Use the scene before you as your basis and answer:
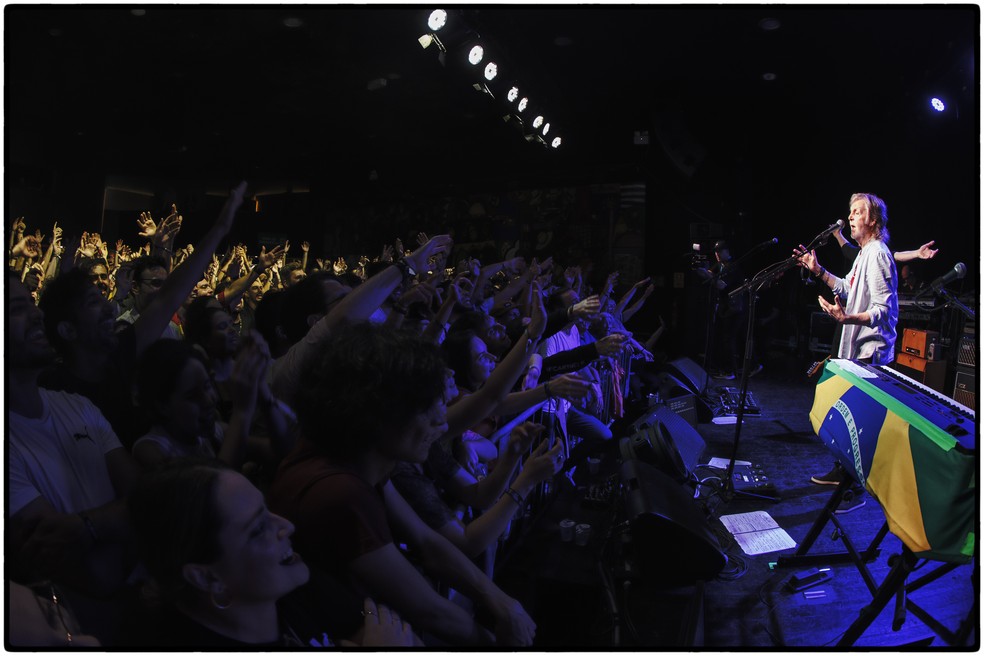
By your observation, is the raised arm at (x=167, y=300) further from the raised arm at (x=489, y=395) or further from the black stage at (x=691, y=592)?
the black stage at (x=691, y=592)

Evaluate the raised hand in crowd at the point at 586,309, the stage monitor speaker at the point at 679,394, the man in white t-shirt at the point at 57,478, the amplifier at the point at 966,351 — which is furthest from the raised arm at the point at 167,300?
the amplifier at the point at 966,351

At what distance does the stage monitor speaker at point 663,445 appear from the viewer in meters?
3.24

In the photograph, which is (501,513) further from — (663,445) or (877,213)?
(877,213)

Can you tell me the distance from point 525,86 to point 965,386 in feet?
16.2

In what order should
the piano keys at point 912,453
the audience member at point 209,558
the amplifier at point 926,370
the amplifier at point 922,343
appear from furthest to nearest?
the amplifier at point 922,343 < the amplifier at point 926,370 < the piano keys at point 912,453 < the audience member at point 209,558

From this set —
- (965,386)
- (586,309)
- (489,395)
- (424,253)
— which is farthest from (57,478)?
(965,386)

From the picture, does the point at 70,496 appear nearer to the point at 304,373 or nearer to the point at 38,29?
the point at 304,373

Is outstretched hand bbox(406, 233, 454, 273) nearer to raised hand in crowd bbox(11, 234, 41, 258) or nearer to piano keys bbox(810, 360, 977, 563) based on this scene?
piano keys bbox(810, 360, 977, 563)

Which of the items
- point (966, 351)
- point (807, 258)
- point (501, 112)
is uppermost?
point (501, 112)

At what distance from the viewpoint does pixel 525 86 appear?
19.2ft

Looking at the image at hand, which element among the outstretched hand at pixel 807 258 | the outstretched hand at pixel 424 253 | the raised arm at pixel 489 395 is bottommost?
the raised arm at pixel 489 395

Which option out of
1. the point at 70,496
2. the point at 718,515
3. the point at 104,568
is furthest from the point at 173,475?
the point at 718,515

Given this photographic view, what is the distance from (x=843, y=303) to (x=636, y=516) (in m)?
2.68

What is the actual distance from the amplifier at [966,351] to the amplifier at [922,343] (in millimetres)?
454
